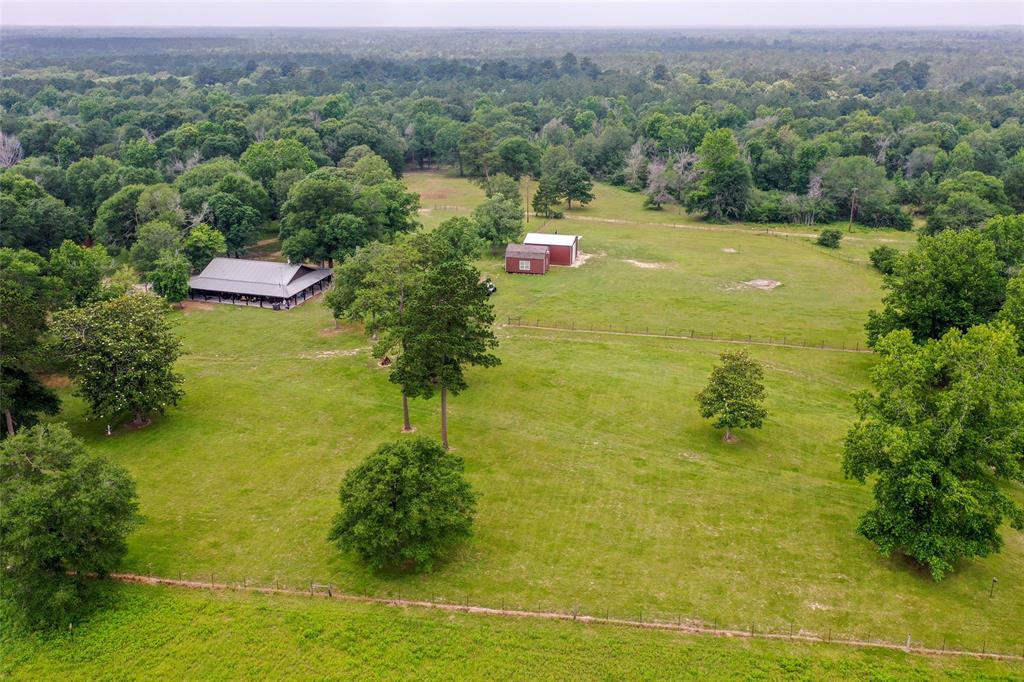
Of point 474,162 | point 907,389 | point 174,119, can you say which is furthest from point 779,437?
point 174,119

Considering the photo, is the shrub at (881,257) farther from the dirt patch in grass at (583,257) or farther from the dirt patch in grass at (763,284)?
the dirt patch in grass at (583,257)

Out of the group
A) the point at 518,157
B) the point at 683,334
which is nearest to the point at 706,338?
the point at 683,334

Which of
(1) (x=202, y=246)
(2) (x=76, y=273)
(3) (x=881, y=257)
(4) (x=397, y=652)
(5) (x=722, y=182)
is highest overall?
(5) (x=722, y=182)

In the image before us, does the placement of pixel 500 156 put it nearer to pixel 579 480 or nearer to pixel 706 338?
pixel 706 338

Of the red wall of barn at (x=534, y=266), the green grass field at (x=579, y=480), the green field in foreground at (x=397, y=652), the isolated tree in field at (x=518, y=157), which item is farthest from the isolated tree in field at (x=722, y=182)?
the green field in foreground at (x=397, y=652)

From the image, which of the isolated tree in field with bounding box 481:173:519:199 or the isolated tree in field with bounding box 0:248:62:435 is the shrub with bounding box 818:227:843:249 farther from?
the isolated tree in field with bounding box 0:248:62:435

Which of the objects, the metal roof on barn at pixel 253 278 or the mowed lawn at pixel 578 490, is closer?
the mowed lawn at pixel 578 490

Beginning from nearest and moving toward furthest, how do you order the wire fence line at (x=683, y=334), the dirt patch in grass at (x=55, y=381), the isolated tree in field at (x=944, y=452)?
the isolated tree in field at (x=944, y=452) < the dirt patch in grass at (x=55, y=381) < the wire fence line at (x=683, y=334)
